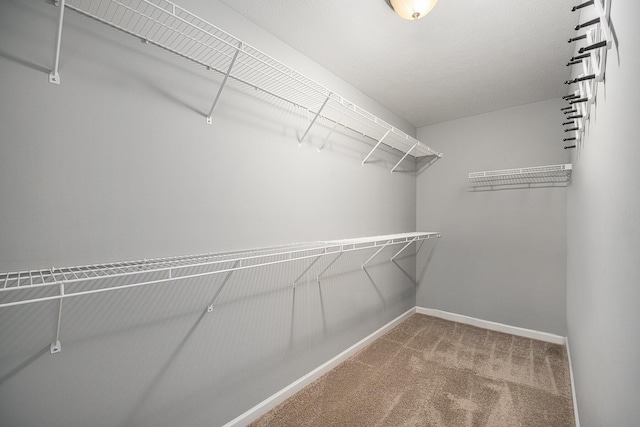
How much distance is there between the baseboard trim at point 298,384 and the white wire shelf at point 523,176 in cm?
177

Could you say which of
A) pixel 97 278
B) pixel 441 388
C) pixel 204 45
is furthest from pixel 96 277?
pixel 441 388

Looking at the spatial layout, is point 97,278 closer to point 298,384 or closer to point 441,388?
point 298,384

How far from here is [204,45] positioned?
4.03 feet

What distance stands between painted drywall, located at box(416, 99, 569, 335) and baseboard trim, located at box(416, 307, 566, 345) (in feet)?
0.14

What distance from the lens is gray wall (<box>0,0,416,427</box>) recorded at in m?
0.91

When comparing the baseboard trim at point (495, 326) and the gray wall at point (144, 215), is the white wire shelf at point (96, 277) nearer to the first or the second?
the gray wall at point (144, 215)

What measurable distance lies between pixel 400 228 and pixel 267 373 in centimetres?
197

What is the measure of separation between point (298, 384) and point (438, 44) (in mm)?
2355

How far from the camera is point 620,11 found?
2.30ft

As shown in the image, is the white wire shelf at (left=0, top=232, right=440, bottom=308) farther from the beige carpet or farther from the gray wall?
the beige carpet

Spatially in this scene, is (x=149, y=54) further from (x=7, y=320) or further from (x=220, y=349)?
(x=220, y=349)

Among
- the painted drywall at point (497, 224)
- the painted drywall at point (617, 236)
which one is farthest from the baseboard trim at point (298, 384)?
the painted drywall at point (617, 236)

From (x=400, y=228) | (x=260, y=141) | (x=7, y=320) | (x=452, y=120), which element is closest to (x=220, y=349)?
(x=7, y=320)

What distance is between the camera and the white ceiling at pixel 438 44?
1459 millimetres
